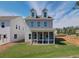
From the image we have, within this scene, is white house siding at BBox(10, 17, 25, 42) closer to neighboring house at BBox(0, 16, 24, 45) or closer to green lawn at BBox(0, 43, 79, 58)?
neighboring house at BBox(0, 16, 24, 45)

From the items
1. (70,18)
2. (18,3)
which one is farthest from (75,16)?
(18,3)

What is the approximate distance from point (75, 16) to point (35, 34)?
1.93 metres

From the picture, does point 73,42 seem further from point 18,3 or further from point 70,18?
point 18,3

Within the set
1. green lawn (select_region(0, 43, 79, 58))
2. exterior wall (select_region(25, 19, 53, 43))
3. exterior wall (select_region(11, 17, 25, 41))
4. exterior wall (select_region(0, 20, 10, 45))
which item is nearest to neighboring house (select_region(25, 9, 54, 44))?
exterior wall (select_region(25, 19, 53, 43))

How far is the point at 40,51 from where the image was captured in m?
15.2

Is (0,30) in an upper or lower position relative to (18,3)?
lower

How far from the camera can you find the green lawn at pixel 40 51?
15062mm

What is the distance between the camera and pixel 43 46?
50.6 feet

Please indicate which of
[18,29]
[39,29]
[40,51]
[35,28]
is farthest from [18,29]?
[40,51]

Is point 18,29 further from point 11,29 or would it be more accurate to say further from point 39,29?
point 39,29

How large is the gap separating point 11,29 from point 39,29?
48.7 inches

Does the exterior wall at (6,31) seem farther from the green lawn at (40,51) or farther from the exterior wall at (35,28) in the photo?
the exterior wall at (35,28)

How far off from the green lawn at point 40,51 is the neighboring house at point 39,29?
1.05ft

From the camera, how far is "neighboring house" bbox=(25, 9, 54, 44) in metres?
15.4
